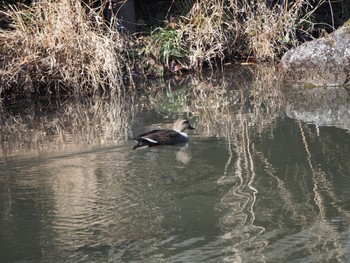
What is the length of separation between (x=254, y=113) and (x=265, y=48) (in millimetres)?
3926

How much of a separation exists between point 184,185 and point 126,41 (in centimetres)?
693

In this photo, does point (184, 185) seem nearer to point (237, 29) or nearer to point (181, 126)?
point (181, 126)

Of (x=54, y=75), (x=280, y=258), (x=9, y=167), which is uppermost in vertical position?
(x=54, y=75)

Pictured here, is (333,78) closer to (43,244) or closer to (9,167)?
(9,167)

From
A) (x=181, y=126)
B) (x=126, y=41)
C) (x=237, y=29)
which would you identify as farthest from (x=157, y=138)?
(x=237, y=29)

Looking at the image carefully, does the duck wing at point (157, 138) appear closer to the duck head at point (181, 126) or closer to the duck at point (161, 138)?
the duck at point (161, 138)

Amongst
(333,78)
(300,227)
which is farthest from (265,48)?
(300,227)

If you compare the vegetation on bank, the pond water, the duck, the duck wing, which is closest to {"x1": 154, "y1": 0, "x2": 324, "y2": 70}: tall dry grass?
the vegetation on bank

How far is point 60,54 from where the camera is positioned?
12.7 metres

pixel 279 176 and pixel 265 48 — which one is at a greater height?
pixel 265 48

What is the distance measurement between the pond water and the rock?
1.08 meters

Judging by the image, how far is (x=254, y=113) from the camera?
34.6ft

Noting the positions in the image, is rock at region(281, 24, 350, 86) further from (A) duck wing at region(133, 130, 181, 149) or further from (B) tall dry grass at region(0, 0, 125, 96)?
(A) duck wing at region(133, 130, 181, 149)

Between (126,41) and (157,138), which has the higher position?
(126,41)
